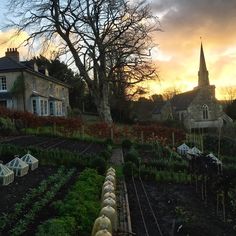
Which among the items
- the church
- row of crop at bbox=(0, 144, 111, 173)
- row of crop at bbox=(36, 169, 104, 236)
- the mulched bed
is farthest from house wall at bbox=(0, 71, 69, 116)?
row of crop at bbox=(36, 169, 104, 236)

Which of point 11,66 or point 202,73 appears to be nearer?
point 11,66

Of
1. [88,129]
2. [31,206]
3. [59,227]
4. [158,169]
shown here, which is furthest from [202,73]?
[59,227]

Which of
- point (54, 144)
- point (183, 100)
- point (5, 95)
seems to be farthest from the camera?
point (183, 100)

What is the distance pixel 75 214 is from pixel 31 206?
50.6 inches

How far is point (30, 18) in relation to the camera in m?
33.2

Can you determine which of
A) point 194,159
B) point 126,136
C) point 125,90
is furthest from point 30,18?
point 194,159

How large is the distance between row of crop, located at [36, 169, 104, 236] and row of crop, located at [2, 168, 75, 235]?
1.20ft

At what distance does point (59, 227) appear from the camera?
592 centimetres

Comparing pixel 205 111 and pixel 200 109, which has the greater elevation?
pixel 200 109

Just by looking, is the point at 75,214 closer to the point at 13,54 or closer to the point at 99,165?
the point at 99,165

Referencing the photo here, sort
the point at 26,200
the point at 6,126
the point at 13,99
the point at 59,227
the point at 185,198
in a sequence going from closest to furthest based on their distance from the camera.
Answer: the point at 59,227, the point at 26,200, the point at 185,198, the point at 6,126, the point at 13,99

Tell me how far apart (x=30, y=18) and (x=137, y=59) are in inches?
342

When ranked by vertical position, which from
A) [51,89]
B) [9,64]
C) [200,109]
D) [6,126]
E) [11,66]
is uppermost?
[9,64]

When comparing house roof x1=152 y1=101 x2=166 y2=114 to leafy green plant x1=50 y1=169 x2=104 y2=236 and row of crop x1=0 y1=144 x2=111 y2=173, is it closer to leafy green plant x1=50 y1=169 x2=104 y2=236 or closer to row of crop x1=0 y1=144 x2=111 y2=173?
row of crop x1=0 y1=144 x2=111 y2=173
